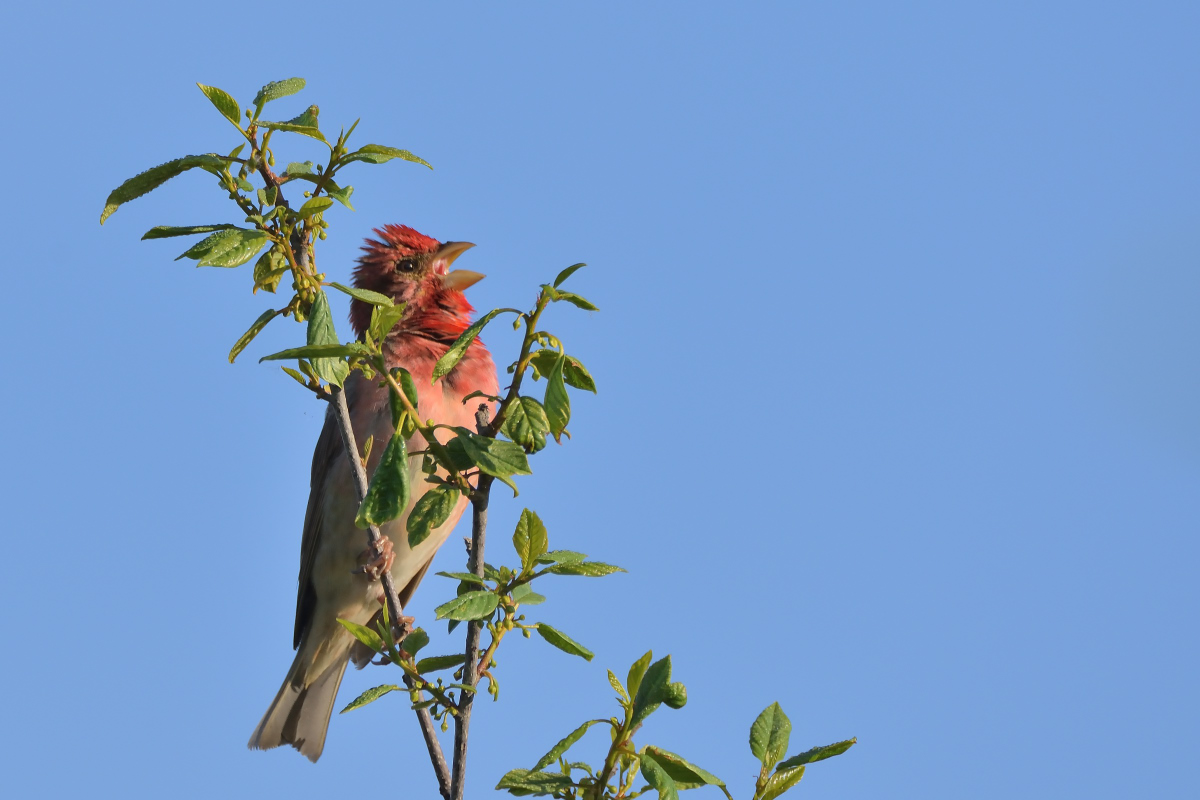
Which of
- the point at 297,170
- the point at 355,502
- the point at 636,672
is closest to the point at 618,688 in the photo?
the point at 636,672

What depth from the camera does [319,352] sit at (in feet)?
9.22

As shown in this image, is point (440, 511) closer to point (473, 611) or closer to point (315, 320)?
point (473, 611)

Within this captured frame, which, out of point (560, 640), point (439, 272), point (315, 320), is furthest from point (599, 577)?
point (439, 272)

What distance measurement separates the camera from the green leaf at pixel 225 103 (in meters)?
3.09

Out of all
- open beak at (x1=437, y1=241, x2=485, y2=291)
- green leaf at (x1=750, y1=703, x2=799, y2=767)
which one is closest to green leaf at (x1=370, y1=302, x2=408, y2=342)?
green leaf at (x1=750, y1=703, x2=799, y2=767)

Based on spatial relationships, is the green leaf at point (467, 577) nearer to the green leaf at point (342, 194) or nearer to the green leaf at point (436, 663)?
the green leaf at point (436, 663)

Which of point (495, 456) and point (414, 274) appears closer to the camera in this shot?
point (495, 456)

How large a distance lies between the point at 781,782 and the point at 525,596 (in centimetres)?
80

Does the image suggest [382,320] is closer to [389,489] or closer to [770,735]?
[389,489]

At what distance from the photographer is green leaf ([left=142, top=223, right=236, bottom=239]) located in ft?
10.2

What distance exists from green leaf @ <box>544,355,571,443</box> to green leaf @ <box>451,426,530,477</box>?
0.39ft

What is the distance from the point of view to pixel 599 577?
3072 mm

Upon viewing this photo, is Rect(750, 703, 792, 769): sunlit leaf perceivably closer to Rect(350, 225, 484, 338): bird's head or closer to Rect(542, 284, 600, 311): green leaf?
Rect(542, 284, 600, 311): green leaf

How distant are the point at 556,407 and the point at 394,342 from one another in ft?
13.9
